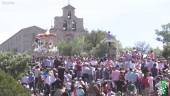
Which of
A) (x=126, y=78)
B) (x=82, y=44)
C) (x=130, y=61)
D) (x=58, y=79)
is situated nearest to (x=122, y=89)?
(x=126, y=78)

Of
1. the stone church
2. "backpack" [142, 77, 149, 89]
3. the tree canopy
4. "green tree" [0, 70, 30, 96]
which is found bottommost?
"green tree" [0, 70, 30, 96]

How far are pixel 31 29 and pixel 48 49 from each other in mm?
94062

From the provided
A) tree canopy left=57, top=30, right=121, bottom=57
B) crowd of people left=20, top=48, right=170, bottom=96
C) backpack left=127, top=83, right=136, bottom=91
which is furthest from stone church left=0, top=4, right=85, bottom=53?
backpack left=127, top=83, right=136, bottom=91

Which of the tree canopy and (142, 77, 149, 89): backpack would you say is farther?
the tree canopy

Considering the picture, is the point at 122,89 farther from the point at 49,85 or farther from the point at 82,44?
the point at 82,44

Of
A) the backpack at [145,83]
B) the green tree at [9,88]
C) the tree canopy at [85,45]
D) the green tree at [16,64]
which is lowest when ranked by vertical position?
the green tree at [9,88]

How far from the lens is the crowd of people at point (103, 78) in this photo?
90.3 feet

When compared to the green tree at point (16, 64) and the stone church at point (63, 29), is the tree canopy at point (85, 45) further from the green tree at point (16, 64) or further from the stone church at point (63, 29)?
the green tree at point (16, 64)

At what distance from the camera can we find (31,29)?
155750 millimetres

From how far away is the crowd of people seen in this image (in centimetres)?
2753

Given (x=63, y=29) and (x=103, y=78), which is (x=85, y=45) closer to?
(x=63, y=29)

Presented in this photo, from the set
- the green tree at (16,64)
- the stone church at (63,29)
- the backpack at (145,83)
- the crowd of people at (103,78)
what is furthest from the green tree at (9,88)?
the stone church at (63,29)

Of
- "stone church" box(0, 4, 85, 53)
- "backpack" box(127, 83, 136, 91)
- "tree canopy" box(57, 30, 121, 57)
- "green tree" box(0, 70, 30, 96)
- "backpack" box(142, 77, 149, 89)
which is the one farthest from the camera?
"stone church" box(0, 4, 85, 53)

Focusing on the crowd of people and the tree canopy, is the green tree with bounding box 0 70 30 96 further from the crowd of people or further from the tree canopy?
the tree canopy
